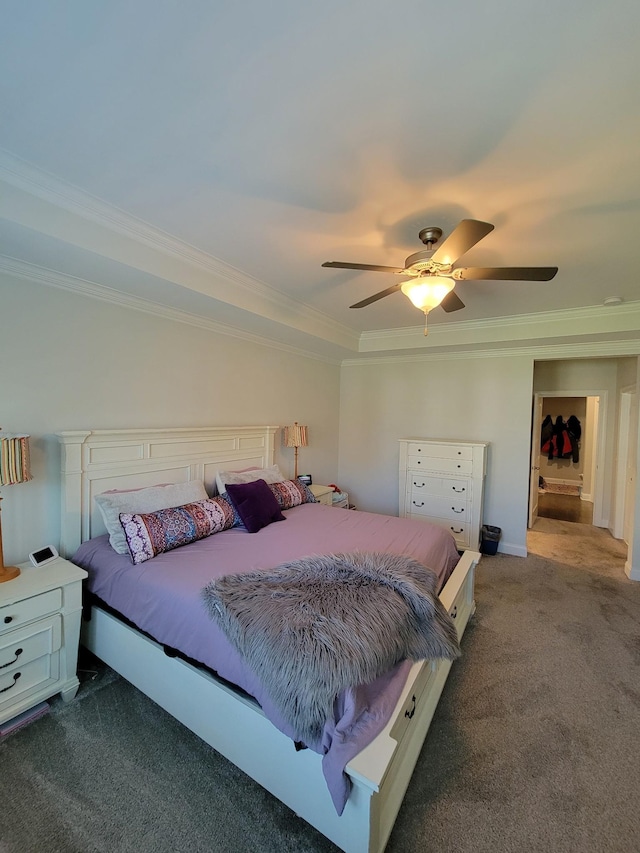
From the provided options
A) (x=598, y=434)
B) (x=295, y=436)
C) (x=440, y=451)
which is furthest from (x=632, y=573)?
(x=295, y=436)

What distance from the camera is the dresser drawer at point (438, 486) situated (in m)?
4.05

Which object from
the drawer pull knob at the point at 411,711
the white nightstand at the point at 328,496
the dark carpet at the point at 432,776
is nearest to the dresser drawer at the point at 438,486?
the white nightstand at the point at 328,496

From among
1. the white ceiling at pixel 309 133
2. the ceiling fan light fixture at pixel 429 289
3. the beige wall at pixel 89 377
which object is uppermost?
the white ceiling at pixel 309 133

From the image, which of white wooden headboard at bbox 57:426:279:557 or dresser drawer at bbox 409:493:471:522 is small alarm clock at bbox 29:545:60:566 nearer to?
white wooden headboard at bbox 57:426:279:557

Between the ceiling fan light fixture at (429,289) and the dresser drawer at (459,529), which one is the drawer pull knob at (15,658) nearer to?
the ceiling fan light fixture at (429,289)

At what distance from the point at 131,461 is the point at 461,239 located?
2519mm

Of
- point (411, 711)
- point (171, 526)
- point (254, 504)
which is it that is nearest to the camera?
point (411, 711)

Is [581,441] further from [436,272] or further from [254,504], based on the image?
[254,504]

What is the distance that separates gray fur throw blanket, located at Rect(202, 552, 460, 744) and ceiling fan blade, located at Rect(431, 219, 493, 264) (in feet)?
5.09

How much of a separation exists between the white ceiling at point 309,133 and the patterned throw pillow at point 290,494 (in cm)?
185

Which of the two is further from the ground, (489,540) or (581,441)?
(581,441)

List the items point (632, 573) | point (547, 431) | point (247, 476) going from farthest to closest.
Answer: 1. point (547, 431)
2. point (632, 573)
3. point (247, 476)

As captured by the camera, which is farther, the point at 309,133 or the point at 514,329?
the point at 514,329

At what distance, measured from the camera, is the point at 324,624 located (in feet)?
4.49
